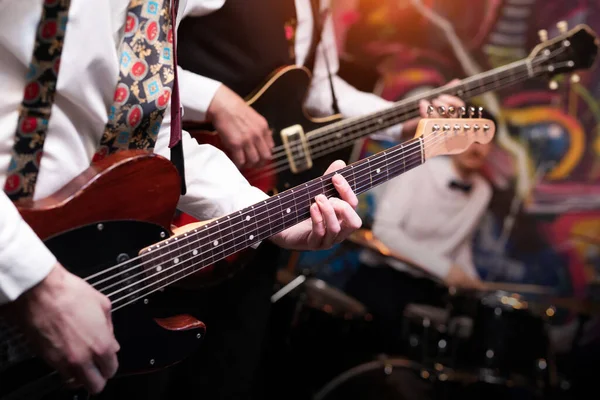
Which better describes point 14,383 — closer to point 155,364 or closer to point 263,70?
point 155,364

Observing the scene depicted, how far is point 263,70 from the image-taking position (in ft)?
4.86

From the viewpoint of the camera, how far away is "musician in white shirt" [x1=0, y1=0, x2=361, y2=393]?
815mm

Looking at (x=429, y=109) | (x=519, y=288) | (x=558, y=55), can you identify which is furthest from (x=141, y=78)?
(x=519, y=288)

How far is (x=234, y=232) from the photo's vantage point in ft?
3.66

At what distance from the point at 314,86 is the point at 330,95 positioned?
0.21 ft

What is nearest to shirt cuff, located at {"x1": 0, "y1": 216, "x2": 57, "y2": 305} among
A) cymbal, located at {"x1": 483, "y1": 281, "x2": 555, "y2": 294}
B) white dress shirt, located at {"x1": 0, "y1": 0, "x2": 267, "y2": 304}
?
white dress shirt, located at {"x1": 0, "y1": 0, "x2": 267, "y2": 304}

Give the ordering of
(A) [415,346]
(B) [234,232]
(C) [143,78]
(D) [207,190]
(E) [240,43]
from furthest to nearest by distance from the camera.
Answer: (A) [415,346]
(E) [240,43]
(D) [207,190]
(B) [234,232]
(C) [143,78]

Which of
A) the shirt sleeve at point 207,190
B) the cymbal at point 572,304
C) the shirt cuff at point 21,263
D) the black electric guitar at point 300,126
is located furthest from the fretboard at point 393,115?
the cymbal at point 572,304

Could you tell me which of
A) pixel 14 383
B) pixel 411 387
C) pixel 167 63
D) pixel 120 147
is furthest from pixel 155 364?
pixel 411 387

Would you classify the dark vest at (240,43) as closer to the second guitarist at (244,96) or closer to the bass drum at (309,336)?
the second guitarist at (244,96)

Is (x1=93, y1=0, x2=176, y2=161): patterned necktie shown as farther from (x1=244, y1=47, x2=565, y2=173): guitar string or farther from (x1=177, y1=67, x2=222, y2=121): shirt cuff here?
(x1=244, y1=47, x2=565, y2=173): guitar string

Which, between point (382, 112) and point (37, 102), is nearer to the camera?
point (37, 102)

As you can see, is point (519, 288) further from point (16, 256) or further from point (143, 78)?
Answer: point (16, 256)

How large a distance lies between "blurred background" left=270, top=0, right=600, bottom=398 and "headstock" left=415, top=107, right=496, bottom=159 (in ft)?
2.66
